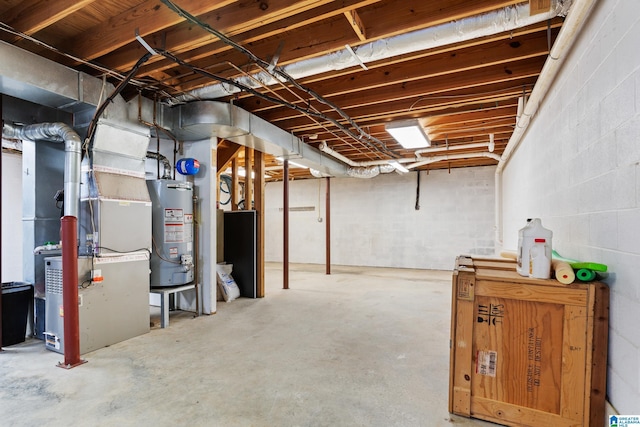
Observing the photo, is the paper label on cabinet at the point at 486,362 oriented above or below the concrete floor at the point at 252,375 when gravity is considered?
above

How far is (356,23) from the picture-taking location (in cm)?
223

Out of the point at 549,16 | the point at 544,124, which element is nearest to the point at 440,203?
the point at 544,124

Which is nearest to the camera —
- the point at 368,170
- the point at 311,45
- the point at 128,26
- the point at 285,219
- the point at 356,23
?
the point at 356,23

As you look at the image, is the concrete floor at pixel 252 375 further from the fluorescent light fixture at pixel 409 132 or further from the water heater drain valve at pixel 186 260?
the fluorescent light fixture at pixel 409 132

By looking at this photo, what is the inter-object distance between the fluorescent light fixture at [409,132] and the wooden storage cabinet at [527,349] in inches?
95.9

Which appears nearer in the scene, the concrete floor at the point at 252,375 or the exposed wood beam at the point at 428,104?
the concrete floor at the point at 252,375

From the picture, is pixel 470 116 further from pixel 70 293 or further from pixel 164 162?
pixel 70 293

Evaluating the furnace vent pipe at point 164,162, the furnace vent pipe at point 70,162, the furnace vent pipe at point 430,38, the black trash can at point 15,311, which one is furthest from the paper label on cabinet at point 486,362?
the black trash can at point 15,311

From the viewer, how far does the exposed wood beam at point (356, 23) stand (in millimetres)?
2146

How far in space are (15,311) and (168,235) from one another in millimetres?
1489

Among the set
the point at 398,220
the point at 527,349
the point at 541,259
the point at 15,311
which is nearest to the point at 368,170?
the point at 398,220

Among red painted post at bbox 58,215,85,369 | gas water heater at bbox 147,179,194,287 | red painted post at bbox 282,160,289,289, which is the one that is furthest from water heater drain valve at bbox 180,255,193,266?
red painted post at bbox 282,160,289,289

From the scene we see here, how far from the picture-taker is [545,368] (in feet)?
5.45

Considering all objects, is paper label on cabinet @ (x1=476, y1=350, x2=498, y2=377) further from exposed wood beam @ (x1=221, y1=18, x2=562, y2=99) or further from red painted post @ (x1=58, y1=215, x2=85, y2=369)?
red painted post @ (x1=58, y1=215, x2=85, y2=369)
